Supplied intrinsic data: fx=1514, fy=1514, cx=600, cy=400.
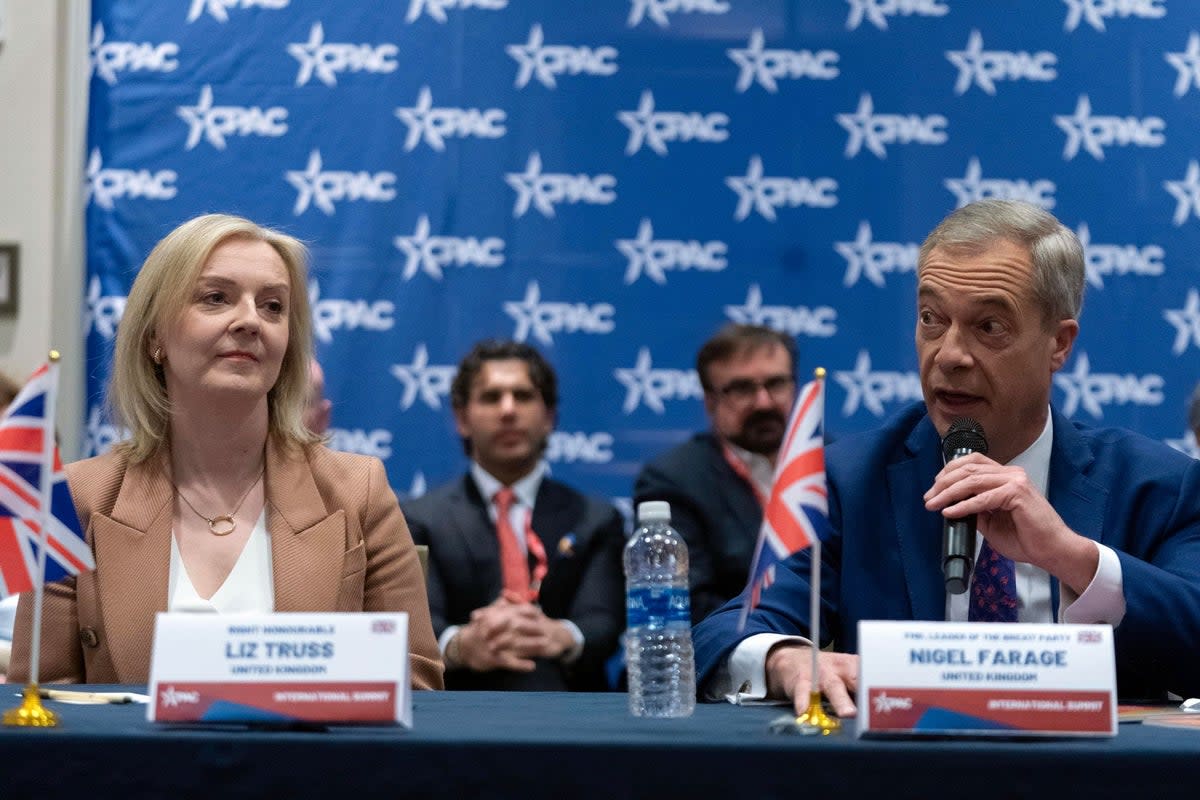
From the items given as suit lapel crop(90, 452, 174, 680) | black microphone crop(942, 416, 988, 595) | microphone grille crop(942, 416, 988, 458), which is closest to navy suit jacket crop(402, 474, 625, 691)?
suit lapel crop(90, 452, 174, 680)

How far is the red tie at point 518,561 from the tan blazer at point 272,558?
181 cm

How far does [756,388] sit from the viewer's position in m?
5.31

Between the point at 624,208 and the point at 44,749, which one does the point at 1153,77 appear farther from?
the point at 44,749

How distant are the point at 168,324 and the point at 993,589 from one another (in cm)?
168

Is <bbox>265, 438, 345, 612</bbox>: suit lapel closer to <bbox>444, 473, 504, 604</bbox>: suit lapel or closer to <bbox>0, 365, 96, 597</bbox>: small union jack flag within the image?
<bbox>0, 365, 96, 597</bbox>: small union jack flag

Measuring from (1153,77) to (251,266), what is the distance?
4.01 metres

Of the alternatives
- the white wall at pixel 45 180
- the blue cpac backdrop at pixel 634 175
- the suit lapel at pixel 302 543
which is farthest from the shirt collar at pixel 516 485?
the suit lapel at pixel 302 543

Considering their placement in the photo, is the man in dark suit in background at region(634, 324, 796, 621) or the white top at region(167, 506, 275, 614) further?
the man in dark suit in background at region(634, 324, 796, 621)

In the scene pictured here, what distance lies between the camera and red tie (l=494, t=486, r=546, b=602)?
493cm

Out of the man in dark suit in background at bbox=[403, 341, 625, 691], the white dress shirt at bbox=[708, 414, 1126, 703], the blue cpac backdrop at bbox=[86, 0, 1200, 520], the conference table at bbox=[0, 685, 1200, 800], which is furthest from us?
the blue cpac backdrop at bbox=[86, 0, 1200, 520]

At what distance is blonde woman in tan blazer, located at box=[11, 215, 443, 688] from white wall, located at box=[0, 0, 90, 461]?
2.75 meters

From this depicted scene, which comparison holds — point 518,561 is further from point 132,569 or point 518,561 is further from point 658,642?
point 658,642

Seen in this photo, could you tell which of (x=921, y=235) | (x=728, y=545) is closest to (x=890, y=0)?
(x=921, y=235)

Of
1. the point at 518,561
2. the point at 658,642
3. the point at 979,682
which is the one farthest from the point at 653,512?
the point at 518,561
